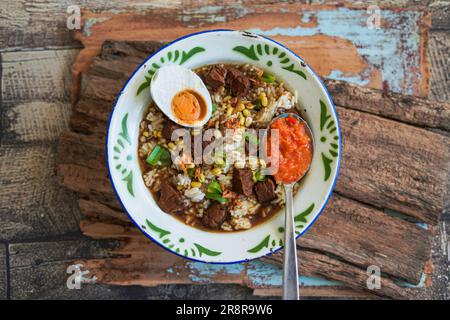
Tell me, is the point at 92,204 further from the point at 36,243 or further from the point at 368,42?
the point at 368,42

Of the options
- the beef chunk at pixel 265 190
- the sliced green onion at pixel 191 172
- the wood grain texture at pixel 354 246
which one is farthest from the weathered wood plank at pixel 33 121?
the beef chunk at pixel 265 190

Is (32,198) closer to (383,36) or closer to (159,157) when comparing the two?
(159,157)

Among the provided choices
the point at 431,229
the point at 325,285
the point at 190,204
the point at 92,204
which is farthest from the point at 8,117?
the point at 431,229

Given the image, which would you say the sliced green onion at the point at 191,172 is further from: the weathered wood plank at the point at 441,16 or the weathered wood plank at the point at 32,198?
the weathered wood plank at the point at 441,16

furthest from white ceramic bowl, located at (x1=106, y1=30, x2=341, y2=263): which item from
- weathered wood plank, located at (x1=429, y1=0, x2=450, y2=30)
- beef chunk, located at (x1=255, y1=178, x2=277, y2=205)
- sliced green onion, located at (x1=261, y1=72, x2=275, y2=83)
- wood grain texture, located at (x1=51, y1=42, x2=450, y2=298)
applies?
weathered wood plank, located at (x1=429, y1=0, x2=450, y2=30)

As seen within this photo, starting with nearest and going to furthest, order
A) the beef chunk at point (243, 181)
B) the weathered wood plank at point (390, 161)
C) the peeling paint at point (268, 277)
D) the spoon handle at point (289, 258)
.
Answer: the spoon handle at point (289, 258)
the beef chunk at point (243, 181)
the weathered wood plank at point (390, 161)
the peeling paint at point (268, 277)

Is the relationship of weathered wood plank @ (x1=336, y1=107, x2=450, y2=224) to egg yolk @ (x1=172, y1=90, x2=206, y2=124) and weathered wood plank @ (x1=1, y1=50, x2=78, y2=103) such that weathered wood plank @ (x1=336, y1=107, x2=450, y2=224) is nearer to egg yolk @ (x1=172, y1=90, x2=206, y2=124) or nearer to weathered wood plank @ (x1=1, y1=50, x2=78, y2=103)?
egg yolk @ (x1=172, y1=90, x2=206, y2=124)
